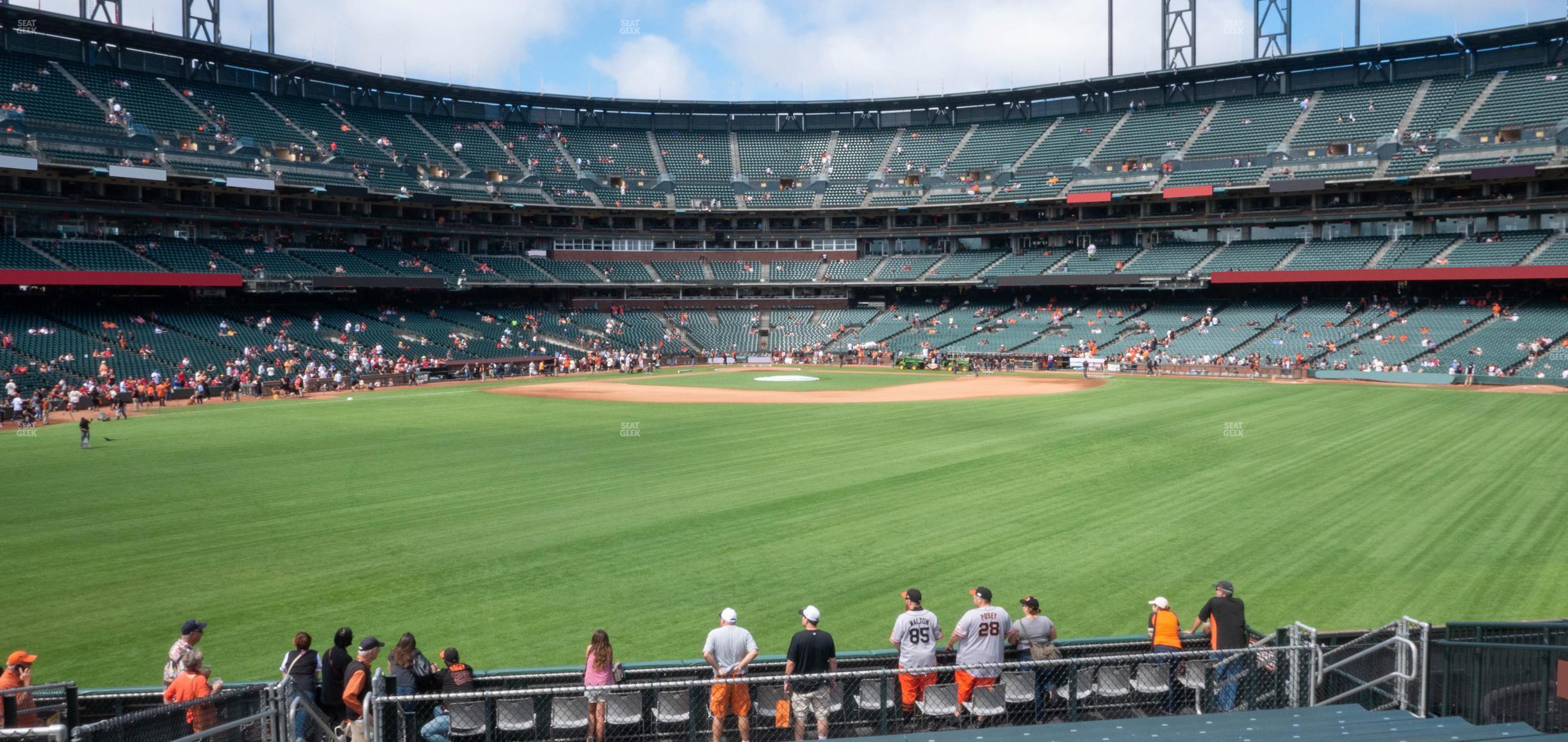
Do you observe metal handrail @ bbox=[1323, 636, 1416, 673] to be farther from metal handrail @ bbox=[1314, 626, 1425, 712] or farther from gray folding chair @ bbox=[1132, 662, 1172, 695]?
gray folding chair @ bbox=[1132, 662, 1172, 695]

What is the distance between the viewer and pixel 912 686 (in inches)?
368

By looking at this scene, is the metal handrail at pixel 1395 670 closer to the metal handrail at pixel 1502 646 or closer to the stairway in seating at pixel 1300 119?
→ the metal handrail at pixel 1502 646

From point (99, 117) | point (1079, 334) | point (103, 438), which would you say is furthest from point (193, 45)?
point (1079, 334)

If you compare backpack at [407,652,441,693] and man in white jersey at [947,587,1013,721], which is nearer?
backpack at [407,652,441,693]

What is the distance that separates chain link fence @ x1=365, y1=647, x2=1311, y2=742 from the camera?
8359 mm

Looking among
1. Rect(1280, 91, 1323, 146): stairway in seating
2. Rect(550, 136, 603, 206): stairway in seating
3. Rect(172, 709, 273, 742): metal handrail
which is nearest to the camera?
Rect(172, 709, 273, 742): metal handrail

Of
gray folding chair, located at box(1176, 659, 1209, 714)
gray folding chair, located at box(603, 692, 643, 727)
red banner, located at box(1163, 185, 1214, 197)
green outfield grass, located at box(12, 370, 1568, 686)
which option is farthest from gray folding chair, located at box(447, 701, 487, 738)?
red banner, located at box(1163, 185, 1214, 197)

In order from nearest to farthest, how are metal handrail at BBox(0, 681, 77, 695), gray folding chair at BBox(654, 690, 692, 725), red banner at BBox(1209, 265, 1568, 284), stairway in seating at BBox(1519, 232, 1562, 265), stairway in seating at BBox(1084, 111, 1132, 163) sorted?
metal handrail at BBox(0, 681, 77, 695) → gray folding chair at BBox(654, 690, 692, 725) → red banner at BBox(1209, 265, 1568, 284) → stairway in seating at BBox(1519, 232, 1562, 265) → stairway in seating at BBox(1084, 111, 1132, 163)

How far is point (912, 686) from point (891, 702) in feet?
0.91

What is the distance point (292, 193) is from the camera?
6688 centimetres

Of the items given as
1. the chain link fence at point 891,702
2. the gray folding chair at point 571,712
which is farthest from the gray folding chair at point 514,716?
the gray folding chair at point 571,712

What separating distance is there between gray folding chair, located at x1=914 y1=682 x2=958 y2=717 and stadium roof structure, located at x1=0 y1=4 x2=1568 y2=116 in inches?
2965

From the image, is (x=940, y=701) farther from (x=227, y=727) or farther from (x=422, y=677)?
(x=227, y=727)

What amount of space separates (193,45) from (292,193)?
13.4 meters
